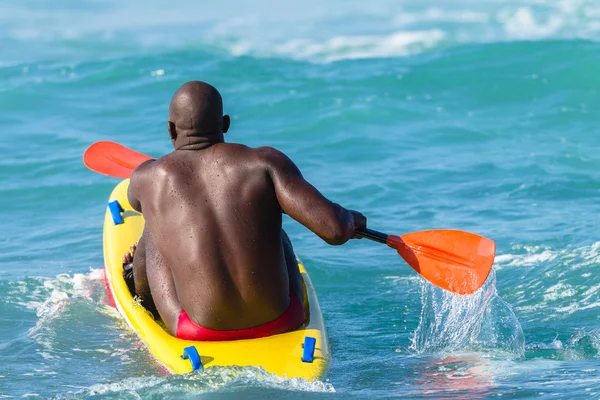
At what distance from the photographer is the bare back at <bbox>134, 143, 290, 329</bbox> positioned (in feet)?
13.1

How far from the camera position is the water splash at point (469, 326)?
189 inches

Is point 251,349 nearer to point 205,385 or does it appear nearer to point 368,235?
point 205,385

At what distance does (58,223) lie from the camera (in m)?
7.67

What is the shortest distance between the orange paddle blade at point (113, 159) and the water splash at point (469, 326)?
5.97 feet

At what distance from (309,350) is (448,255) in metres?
0.93

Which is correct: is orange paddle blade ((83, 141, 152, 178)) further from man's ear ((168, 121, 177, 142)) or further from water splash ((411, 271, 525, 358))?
water splash ((411, 271, 525, 358))

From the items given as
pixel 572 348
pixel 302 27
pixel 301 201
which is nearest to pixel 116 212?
pixel 301 201

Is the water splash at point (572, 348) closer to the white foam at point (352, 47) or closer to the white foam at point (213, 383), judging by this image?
the white foam at point (213, 383)

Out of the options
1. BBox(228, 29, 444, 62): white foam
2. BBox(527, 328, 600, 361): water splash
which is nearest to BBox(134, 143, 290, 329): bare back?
BBox(527, 328, 600, 361): water splash

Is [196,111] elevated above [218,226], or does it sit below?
above

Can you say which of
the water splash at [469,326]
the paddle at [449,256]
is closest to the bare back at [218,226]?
the paddle at [449,256]

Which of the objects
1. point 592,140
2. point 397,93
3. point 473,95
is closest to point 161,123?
point 397,93

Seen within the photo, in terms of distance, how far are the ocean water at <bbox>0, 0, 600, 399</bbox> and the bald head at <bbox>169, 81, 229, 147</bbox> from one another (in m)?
1.03

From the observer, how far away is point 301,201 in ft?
12.9
